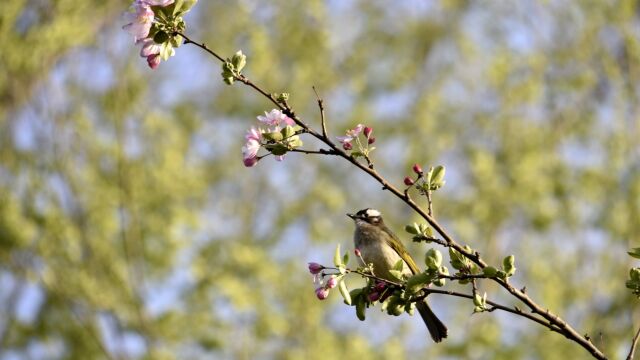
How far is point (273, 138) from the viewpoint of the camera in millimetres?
3070

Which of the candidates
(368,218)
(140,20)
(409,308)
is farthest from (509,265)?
(368,218)

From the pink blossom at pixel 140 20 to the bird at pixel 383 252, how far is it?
2496 millimetres

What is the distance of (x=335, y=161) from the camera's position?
16.1m

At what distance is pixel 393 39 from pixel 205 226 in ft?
21.5

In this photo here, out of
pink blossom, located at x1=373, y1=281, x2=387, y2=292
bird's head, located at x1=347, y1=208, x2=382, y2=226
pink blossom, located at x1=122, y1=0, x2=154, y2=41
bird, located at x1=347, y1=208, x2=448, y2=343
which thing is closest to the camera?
pink blossom, located at x1=122, y1=0, x2=154, y2=41

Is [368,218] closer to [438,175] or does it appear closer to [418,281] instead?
[438,175]

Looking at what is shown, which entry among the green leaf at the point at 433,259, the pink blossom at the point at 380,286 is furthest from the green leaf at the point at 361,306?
the green leaf at the point at 433,259

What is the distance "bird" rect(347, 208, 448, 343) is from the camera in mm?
5008

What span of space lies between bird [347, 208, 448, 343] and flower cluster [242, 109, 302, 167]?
6.74ft

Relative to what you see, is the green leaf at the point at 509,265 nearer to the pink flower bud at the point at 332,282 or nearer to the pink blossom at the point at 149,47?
the pink flower bud at the point at 332,282

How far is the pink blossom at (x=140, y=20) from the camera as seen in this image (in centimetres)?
294

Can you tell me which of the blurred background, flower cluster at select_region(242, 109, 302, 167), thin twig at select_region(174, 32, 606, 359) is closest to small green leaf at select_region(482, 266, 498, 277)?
thin twig at select_region(174, 32, 606, 359)

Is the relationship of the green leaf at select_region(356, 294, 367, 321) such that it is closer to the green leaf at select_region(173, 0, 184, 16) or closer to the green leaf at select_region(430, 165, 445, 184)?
the green leaf at select_region(430, 165, 445, 184)

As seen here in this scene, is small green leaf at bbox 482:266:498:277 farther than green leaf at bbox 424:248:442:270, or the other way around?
green leaf at bbox 424:248:442:270
